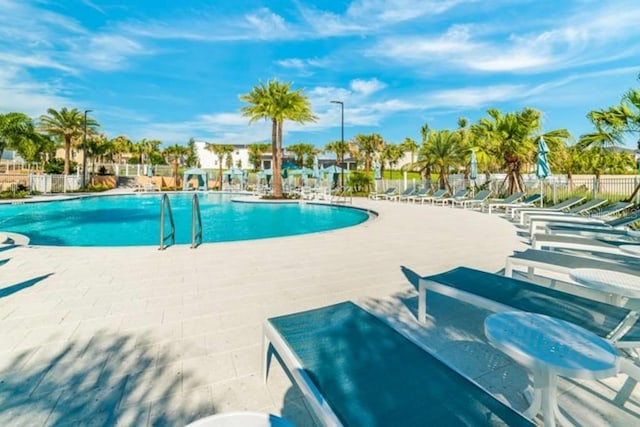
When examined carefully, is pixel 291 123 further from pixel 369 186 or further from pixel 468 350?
pixel 468 350

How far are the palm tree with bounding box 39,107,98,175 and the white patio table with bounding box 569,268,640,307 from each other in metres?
31.9

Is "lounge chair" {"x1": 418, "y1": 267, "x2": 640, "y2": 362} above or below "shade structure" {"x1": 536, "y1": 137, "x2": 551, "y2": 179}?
below

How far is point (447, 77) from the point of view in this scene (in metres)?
21.0

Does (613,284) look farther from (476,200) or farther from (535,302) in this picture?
(476,200)

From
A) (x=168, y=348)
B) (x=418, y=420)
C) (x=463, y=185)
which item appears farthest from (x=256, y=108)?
(x=418, y=420)

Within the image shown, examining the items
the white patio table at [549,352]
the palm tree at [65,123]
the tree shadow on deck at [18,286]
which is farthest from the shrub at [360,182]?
the palm tree at [65,123]

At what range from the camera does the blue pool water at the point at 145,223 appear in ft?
30.2

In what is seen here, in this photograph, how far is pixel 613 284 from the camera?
→ 8.02ft

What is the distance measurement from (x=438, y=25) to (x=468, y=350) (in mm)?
15690

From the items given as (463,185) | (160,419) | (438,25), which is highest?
(438,25)

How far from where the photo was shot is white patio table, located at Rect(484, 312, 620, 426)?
1321mm

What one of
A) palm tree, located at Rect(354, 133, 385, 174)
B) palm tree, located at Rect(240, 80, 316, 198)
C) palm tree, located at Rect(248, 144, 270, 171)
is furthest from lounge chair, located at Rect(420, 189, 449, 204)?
palm tree, located at Rect(248, 144, 270, 171)

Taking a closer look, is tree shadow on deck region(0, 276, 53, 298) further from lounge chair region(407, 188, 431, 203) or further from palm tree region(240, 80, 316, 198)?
lounge chair region(407, 188, 431, 203)

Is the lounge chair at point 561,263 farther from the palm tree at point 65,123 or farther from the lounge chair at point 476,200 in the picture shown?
the palm tree at point 65,123
